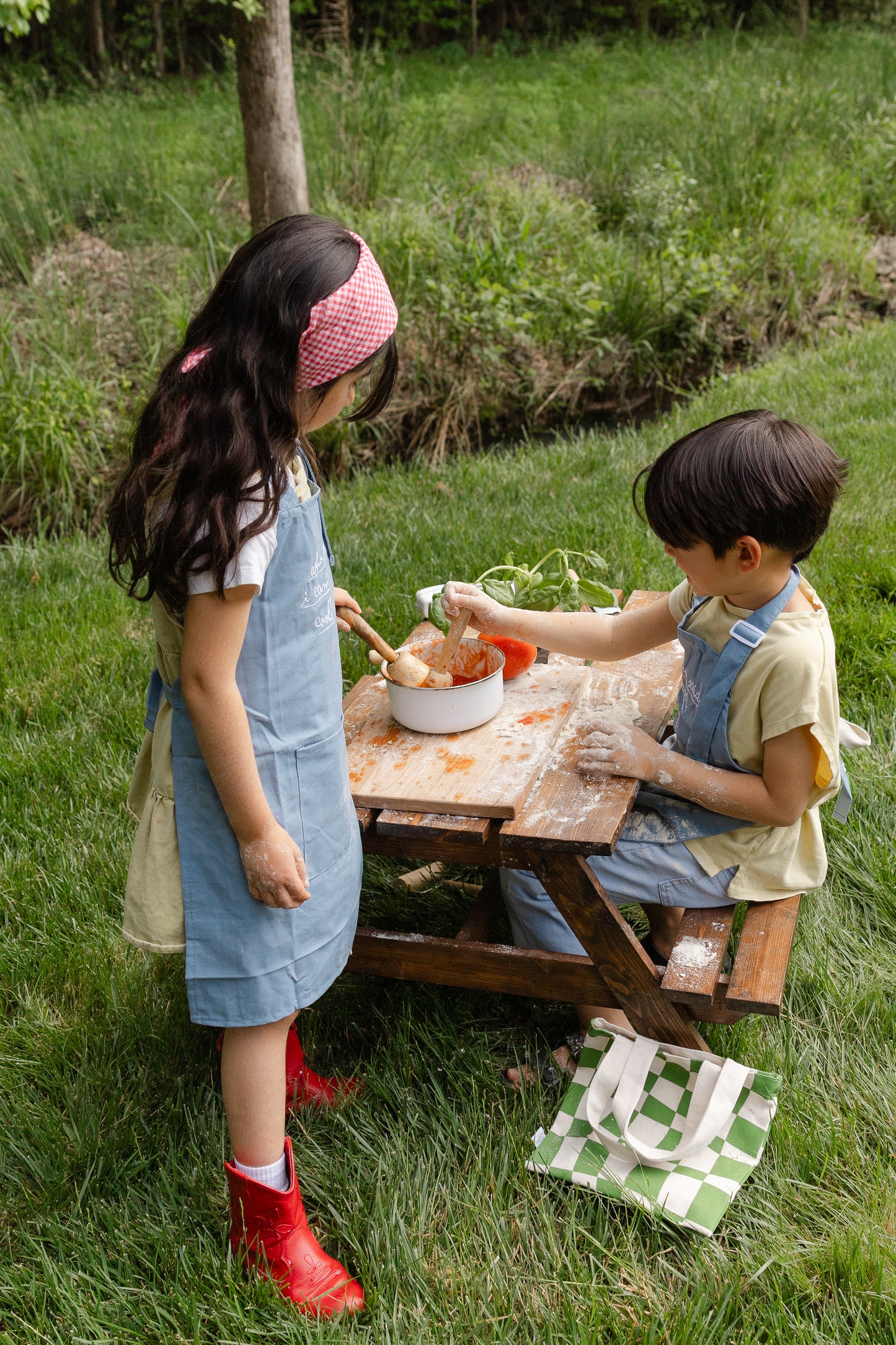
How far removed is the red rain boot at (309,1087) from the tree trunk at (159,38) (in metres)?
15.0

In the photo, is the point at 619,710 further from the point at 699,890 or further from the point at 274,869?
the point at 274,869

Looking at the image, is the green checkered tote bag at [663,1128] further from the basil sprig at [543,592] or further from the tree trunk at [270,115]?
the tree trunk at [270,115]

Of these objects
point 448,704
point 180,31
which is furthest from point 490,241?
point 180,31

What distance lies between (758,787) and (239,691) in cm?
93

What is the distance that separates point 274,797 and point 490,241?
5.39m

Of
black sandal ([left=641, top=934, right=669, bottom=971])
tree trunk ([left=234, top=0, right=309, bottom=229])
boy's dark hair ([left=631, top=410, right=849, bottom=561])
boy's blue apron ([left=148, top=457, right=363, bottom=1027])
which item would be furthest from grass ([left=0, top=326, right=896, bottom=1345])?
tree trunk ([left=234, top=0, right=309, bottom=229])

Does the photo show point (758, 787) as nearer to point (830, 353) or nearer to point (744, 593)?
point (744, 593)

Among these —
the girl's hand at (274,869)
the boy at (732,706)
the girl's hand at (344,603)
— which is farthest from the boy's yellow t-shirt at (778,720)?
the girl's hand at (274,869)

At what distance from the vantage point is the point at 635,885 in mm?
2006

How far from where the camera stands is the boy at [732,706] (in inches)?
69.6

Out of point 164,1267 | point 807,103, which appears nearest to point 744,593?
point 164,1267

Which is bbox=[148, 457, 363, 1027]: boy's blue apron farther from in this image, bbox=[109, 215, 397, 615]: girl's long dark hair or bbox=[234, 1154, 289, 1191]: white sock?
bbox=[234, 1154, 289, 1191]: white sock

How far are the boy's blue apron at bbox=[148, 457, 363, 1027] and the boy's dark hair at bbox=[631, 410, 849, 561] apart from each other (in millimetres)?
579

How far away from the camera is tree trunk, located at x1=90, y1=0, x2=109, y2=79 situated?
46.0 feet
